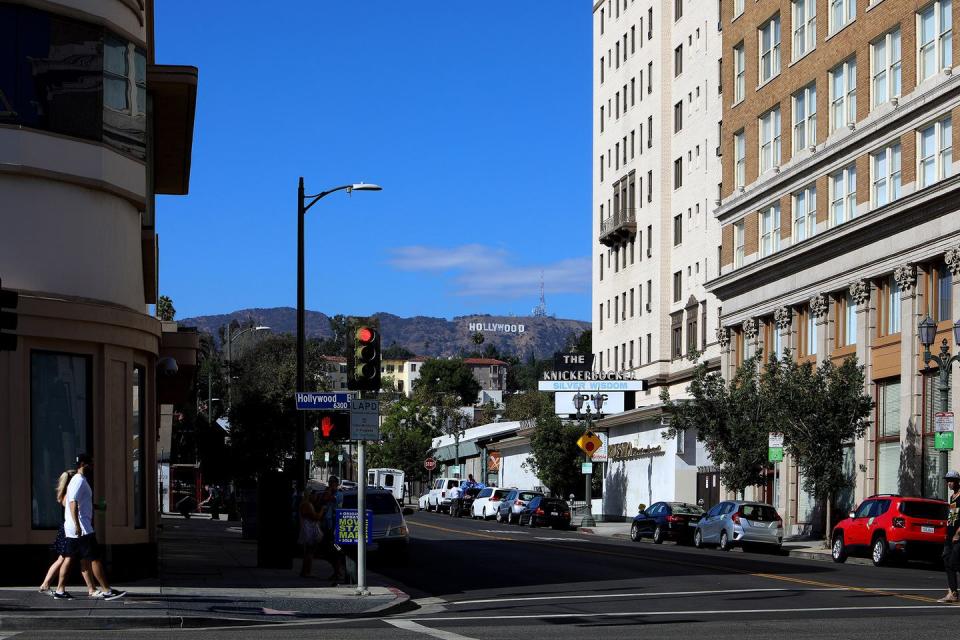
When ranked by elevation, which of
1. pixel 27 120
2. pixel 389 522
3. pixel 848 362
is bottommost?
pixel 389 522

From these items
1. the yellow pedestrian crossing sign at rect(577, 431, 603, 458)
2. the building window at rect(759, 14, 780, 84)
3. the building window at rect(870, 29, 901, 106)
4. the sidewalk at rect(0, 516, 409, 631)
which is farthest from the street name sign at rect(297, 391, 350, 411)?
the building window at rect(759, 14, 780, 84)

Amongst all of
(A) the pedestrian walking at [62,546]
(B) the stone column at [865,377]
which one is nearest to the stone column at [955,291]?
(B) the stone column at [865,377]

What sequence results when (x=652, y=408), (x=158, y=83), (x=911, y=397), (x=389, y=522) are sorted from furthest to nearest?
1. (x=652, y=408)
2. (x=911, y=397)
3. (x=389, y=522)
4. (x=158, y=83)

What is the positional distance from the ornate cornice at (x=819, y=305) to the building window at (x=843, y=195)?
258 cm

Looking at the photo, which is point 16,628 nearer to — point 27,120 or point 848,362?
point 27,120

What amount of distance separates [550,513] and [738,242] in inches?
540

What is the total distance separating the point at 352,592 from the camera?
21922 millimetres

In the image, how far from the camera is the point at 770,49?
56719 millimetres

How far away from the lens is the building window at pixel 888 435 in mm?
45906

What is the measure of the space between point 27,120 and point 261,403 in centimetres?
3416

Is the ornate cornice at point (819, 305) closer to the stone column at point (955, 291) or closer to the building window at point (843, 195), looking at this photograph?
the building window at point (843, 195)

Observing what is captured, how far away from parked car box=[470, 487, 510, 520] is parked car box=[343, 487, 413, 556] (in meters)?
38.6

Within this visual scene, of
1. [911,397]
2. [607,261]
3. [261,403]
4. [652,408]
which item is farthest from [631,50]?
[911,397]

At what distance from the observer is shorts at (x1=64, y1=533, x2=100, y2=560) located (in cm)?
1884
